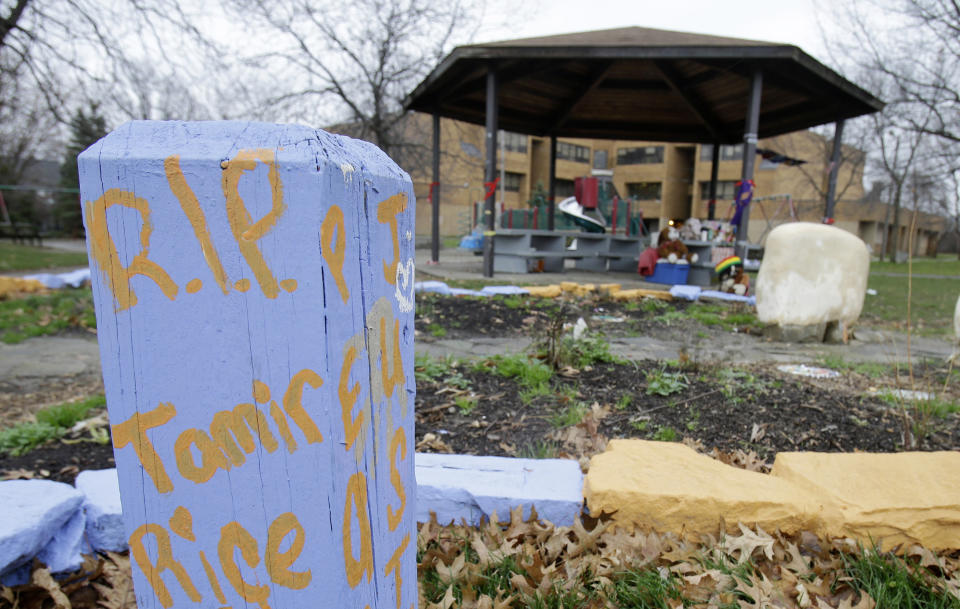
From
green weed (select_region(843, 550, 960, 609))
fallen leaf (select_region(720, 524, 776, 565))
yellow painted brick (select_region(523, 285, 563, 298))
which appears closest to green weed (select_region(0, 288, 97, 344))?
yellow painted brick (select_region(523, 285, 563, 298))

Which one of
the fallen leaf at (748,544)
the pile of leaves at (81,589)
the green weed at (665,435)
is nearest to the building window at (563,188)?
the green weed at (665,435)

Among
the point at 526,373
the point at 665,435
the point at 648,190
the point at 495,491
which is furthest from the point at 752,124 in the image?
the point at 648,190

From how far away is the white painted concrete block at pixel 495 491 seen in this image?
1.97m

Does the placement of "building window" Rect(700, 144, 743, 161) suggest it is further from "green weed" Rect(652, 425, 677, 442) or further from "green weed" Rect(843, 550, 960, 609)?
"green weed" Rect(843, 550, 960, 609)

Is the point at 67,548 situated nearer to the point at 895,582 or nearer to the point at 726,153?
the point at 895,582

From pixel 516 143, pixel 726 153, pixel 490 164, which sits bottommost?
pixel 490 164

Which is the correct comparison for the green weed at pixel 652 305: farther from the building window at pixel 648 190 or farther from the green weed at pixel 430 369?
the building window at pixel 648 190

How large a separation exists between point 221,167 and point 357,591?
0.68m

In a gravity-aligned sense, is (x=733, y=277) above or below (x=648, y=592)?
above

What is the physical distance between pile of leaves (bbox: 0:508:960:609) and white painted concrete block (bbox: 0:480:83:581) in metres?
0.09

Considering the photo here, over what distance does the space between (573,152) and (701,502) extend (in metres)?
46.0

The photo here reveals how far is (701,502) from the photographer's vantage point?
6.08 ft

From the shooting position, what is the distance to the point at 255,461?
813 mm

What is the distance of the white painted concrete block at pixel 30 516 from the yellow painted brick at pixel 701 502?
5.85 feet
